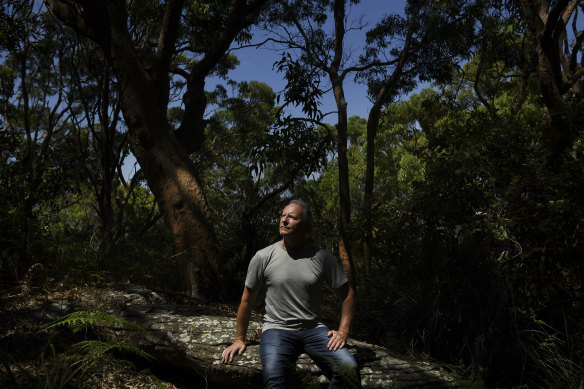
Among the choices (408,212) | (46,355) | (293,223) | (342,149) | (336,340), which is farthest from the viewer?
(342,149)

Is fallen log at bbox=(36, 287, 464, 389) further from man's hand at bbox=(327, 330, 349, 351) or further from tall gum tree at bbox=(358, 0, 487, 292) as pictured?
tall gum tree at bbox=(358, 0, 487, 292)

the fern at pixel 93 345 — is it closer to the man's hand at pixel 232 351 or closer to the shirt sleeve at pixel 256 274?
the man's hand at pixel 232 351

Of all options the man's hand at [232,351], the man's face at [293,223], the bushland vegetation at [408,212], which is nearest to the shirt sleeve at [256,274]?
the man's face at [293,223]

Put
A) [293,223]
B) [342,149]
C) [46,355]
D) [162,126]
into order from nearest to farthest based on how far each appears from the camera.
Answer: [293,223] → [46,355] → [162,126] → [342,149]

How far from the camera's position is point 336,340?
110 inches

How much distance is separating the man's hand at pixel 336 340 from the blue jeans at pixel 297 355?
27 millimetres

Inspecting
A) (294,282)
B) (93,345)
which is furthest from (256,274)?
(93,345)

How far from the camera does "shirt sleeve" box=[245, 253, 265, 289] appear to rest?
304cm

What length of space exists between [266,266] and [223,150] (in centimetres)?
1542

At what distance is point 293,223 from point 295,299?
510 millimetres

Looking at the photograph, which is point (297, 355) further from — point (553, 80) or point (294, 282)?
point (553, 80)

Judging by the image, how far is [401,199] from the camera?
5316 mm

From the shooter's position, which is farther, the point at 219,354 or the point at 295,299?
the point at 219,354

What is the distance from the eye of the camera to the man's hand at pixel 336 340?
109 inches
